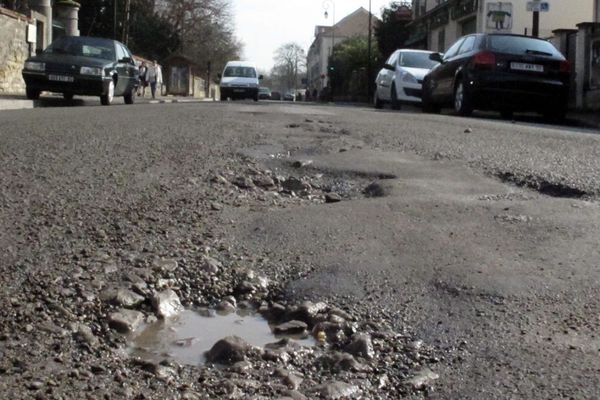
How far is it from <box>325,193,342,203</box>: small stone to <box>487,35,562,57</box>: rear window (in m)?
9.98

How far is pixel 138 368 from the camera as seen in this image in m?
3.13

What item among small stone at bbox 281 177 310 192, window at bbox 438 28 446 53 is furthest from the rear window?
window at bbox 438 28 446 53

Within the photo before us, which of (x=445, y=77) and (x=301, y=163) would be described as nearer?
(x=301, y=163)

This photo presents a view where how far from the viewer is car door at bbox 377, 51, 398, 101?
2127 cm

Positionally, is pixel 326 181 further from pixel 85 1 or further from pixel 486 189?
pixel 85 1

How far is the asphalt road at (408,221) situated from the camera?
350 centimetres

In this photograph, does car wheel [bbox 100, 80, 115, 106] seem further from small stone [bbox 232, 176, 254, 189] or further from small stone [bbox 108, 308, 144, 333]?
small stone [bbox 108, 308, 144, 333]

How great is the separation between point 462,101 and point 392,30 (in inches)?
1702

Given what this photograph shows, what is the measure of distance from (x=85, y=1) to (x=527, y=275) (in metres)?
47.0

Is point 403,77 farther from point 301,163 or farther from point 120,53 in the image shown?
point 301,163

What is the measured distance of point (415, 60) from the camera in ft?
69.8

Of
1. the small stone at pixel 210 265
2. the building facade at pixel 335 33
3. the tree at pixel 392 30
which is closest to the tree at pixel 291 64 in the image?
the building facade at pixel 335 33

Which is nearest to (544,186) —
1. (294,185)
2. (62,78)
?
(294,185)

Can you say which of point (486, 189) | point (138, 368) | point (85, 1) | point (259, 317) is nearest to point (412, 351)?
point (259, 317)
